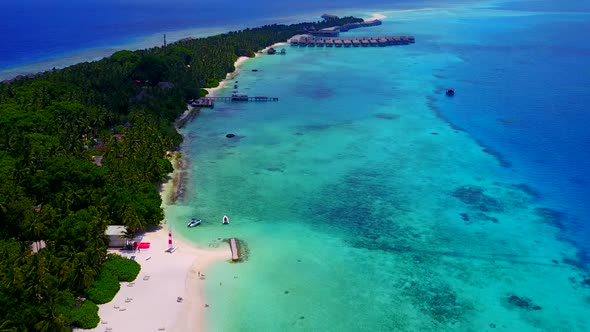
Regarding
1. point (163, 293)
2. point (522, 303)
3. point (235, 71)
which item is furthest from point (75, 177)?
point (235, 71)

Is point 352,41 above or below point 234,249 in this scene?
above

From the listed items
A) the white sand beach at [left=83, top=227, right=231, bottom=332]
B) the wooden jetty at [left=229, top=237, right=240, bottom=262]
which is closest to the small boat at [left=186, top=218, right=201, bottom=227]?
the white sand beach at [left=83, top=227, right=231, bottom=332]

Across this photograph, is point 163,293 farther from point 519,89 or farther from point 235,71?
point 235,71

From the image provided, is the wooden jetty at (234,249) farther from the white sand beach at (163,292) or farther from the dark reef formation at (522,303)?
the dark reef formation at (522,303)

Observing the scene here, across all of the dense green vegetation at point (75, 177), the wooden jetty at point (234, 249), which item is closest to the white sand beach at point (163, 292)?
the wooden jetty at point (234, 249)

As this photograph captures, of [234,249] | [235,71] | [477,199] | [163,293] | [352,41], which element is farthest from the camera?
[352,41]

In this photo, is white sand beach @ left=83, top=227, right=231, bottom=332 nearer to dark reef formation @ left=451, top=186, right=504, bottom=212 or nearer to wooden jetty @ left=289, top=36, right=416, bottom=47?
dark reef formation @ left=451, top=186, right=504, bottom=212
